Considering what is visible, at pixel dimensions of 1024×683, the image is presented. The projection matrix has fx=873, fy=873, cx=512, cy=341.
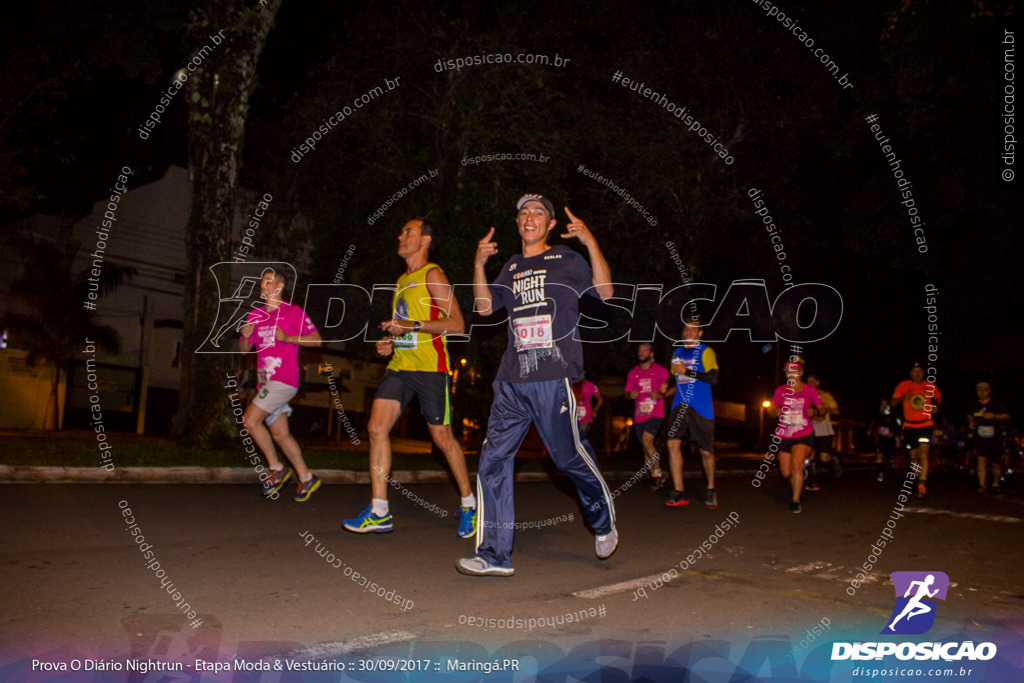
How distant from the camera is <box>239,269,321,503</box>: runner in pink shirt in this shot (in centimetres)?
770

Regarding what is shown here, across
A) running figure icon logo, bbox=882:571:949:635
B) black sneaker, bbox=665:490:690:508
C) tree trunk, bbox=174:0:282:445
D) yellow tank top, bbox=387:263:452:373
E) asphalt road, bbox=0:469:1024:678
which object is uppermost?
tree trunk, bbox=174:0:282:445

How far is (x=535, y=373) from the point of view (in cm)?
523

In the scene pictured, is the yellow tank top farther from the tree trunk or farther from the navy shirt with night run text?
the tree trunk

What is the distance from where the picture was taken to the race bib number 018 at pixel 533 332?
205 inches

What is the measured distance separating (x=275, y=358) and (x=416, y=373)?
1974 mm

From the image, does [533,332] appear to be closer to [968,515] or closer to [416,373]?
[416,373]

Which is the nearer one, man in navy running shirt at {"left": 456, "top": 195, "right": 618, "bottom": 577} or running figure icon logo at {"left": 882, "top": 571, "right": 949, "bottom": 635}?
running figure icon logo at {"left": 882, "top": 571, "right": 949, "bottom": 635}

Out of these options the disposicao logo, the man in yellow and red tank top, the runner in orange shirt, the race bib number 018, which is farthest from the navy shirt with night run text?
the runner in orange shirt

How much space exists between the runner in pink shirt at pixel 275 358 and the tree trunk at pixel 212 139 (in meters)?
5.39

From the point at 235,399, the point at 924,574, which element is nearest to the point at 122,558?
the point at 924,574

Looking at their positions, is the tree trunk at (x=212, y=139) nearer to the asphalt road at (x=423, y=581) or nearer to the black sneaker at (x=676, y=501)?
the asphalt road at (x=423, y=581)

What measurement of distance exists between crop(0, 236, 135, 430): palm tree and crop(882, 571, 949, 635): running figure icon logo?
84.4 ft

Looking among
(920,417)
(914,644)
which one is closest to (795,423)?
(920,417)

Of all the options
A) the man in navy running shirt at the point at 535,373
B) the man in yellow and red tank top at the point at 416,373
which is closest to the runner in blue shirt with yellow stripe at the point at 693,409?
the man in yellow and red tank top at the point at 416,373
